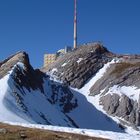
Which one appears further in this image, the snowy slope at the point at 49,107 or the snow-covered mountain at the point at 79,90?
the snow-covered mountain at the point at 79,90

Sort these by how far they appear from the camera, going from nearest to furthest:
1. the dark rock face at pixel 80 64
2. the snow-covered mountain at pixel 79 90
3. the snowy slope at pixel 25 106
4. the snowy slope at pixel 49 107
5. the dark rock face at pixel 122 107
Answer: the snowy slope at pixel 25 106 → the snowy slope at pixel 49 107 → the snow-covered mountain at pixel 79 90 → the dark rock face at pixel 122 107 → the dark rock face at pixel 80 64

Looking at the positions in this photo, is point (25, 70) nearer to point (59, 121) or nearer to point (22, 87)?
point (22, 87)

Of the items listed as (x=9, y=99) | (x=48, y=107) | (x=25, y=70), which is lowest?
(x=9, y=99)

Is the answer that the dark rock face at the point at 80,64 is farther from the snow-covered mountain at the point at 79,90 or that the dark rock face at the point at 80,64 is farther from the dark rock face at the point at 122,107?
the dark rock face at the point at 122,107

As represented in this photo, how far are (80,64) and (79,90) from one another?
1164 cm

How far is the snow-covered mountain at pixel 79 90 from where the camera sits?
5148 inches

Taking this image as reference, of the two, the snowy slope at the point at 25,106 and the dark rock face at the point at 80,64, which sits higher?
the dark rock face at the point at 80,64

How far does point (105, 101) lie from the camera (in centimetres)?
16200

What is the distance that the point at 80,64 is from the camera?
179125 mm

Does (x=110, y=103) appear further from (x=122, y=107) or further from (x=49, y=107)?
(x=49, y=107)

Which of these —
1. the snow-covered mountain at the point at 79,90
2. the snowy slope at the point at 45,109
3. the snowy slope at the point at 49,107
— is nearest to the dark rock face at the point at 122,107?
the snow-covered mountain at the point at 79,90

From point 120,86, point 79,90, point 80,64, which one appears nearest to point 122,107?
point 120,86

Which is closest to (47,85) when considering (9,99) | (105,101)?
(105,101)

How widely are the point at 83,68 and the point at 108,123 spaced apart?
34.4m
